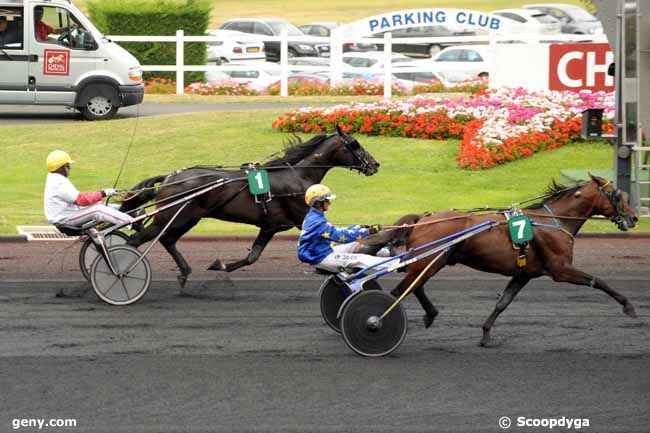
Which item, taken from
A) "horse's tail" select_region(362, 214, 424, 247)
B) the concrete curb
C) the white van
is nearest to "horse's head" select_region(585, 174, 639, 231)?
"horse's tail" select_region(362, 214, 424, 247)

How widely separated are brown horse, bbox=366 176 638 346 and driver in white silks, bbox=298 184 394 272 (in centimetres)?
33

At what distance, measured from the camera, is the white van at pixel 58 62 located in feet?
73.9

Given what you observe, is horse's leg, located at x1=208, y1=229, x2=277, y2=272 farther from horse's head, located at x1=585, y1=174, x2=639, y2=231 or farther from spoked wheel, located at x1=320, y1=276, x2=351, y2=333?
horse's head, located at x1=585, y1=174, x2=639, y2=231

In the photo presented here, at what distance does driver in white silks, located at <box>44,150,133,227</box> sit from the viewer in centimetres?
1132

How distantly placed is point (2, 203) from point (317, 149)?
691 cm

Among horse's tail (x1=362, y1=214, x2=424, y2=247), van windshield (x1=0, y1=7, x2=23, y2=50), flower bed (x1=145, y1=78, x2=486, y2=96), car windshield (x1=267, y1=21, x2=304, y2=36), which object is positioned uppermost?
car windshield (x1=267, y1=21, x2=304, y2=36)

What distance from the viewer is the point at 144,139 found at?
2144 centimetres

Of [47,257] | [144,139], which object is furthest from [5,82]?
[47,257]

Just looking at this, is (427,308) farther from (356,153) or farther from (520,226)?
(356,153)

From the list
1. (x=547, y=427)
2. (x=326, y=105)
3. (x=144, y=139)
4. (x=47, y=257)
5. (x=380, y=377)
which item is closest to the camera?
(x=547, y=427)

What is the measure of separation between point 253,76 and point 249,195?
1907cm

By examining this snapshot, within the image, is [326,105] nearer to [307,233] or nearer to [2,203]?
[2,203]

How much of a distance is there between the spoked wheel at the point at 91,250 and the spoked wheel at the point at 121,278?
832 millimetres

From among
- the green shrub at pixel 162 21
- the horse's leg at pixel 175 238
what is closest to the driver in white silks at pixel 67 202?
the horse's leg at pixel 175 238
